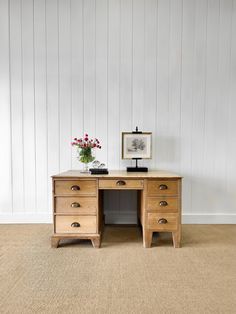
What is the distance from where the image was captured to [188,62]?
3.20m

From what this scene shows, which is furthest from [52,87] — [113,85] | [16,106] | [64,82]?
[113,85]

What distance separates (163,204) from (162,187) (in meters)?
0.15

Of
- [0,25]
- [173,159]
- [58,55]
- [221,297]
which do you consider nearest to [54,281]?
[221,297]

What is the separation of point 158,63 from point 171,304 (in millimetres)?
2523

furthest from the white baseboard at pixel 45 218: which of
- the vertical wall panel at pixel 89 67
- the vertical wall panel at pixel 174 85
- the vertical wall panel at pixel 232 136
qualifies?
the vertical wall panel at pixel 89 67

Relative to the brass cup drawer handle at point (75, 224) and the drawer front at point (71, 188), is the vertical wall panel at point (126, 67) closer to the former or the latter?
the drawer front at point (71, 188)

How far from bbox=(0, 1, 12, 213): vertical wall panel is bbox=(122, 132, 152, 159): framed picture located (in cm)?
137

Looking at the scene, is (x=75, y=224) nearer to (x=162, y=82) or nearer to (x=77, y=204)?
Result: (x=77, y=204)

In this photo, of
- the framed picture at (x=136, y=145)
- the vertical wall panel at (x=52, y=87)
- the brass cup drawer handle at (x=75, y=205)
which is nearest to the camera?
the brass cup drawer handle at (x=75, y=205)

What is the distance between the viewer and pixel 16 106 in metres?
3.20

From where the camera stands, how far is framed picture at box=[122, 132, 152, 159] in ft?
9.76

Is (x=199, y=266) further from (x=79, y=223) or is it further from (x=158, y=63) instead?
(x=158, y=63)

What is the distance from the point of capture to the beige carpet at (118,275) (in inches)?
61.0

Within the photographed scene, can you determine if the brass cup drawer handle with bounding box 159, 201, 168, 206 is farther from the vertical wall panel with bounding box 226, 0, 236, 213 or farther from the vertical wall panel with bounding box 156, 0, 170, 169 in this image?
→ the vertical wall panel with bounding box 226, 0, 236, 213
